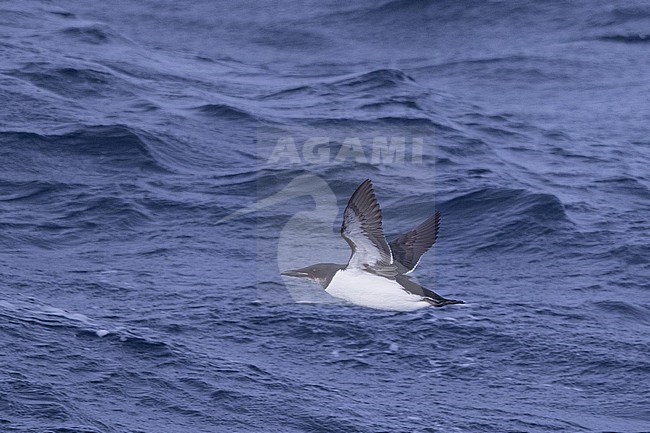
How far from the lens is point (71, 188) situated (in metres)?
21.7

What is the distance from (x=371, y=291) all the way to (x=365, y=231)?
79 centimetres

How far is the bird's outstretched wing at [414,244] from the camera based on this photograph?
14203mm

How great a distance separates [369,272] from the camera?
13.5m

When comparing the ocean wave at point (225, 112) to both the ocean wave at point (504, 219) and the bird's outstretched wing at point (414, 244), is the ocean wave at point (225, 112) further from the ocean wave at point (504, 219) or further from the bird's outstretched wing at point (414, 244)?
the bird's outstretched wing at point (414, 244)

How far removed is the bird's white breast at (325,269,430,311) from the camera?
13.5m

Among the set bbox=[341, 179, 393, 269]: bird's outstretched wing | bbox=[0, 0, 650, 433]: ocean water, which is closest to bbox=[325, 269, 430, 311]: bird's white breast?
bbox=[341, 179, 393, 269]: bird's outstretched wing

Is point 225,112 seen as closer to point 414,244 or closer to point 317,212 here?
point 317,212

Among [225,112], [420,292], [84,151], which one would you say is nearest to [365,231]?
[420,292]

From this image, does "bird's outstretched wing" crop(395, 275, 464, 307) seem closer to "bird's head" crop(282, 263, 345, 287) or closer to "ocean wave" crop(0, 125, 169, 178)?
"bird's head" crop(282, 263, 345, 287)

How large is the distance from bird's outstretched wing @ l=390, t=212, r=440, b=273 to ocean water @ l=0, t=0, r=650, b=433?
246 centimetres

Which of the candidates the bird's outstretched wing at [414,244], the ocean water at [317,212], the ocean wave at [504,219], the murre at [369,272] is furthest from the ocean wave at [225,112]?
the murre at [369,272]

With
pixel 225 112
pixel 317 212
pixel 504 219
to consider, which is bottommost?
pixel 504 219

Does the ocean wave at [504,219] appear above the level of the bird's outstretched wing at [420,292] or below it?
below

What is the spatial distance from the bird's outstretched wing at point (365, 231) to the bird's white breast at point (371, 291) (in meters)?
0.13
